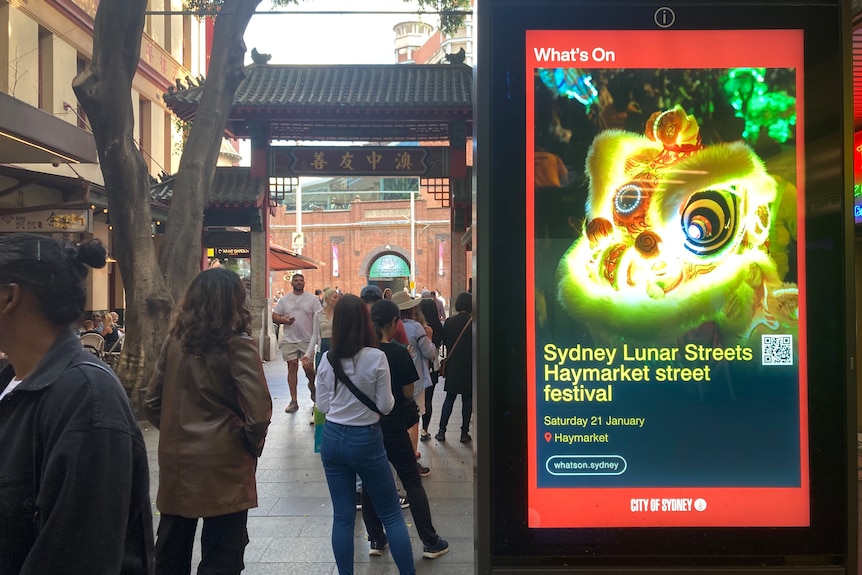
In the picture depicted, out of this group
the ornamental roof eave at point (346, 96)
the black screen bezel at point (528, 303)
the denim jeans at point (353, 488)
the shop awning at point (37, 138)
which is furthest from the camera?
the ornamental roof eave at point (346, 96)

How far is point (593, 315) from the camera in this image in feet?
6.82

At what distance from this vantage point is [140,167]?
7.98 meters

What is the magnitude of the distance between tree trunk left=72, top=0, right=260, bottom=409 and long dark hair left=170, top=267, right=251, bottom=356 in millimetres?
5330

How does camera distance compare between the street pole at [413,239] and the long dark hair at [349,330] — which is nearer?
the long dark hair at [349,330]

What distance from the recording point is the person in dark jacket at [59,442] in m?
1.49

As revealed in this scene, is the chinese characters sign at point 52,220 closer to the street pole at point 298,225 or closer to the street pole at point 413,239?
the street pole at point 413,239

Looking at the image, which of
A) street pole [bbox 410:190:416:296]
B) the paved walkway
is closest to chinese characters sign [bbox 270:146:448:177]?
the paved walkway

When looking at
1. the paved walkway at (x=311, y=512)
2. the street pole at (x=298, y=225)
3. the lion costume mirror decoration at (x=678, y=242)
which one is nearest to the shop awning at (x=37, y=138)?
the paved walkway at (x=311, y=512)

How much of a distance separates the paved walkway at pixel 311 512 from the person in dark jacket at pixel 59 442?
268 centimetres

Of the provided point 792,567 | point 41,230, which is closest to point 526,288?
point 792,567

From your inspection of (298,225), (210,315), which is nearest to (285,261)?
(210,315)

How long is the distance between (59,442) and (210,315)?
1536 mm

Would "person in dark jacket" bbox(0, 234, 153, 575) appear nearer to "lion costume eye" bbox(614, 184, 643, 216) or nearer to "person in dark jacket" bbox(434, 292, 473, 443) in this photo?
"lion costume eye" bbox(614, 184, 643, 216)

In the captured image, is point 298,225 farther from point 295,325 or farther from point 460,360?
point 460,360
